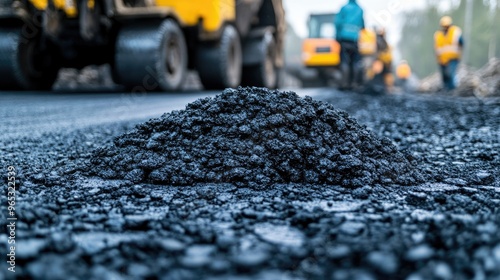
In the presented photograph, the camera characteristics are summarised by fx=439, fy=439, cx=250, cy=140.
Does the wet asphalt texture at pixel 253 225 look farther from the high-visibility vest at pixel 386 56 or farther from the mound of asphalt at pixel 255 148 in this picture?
the high-visibility vest at pixel 386 56

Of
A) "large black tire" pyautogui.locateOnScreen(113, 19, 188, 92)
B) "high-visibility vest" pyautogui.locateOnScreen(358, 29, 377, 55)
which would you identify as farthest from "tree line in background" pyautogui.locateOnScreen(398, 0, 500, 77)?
"large black tire" pyautogui.locateOnScreen(113, 19, 188, 92)

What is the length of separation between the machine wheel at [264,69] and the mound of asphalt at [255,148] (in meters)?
6.50

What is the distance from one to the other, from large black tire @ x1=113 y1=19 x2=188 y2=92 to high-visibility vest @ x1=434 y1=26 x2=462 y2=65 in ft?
20.7

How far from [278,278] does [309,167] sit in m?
0.93

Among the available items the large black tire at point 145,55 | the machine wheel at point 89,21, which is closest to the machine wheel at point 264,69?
the large black tire at point 145,55

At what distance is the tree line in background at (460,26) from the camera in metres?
33.9

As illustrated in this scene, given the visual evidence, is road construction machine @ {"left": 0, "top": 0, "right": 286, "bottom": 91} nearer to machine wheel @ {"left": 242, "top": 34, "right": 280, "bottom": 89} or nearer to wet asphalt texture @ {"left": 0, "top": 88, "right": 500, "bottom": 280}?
machine wheel @ {"left": 242, "top": 34, "right": 280, "bottom": 89}

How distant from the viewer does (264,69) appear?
8.59 m

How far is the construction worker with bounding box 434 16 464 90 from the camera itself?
952 centimetres

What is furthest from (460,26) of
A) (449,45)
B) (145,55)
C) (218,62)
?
(145,55)

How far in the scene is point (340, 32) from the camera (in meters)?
7.73

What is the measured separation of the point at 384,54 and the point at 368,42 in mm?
2284

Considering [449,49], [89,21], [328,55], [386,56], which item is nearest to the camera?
[89,21]

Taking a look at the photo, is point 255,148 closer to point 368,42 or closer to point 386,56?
point 368,42
